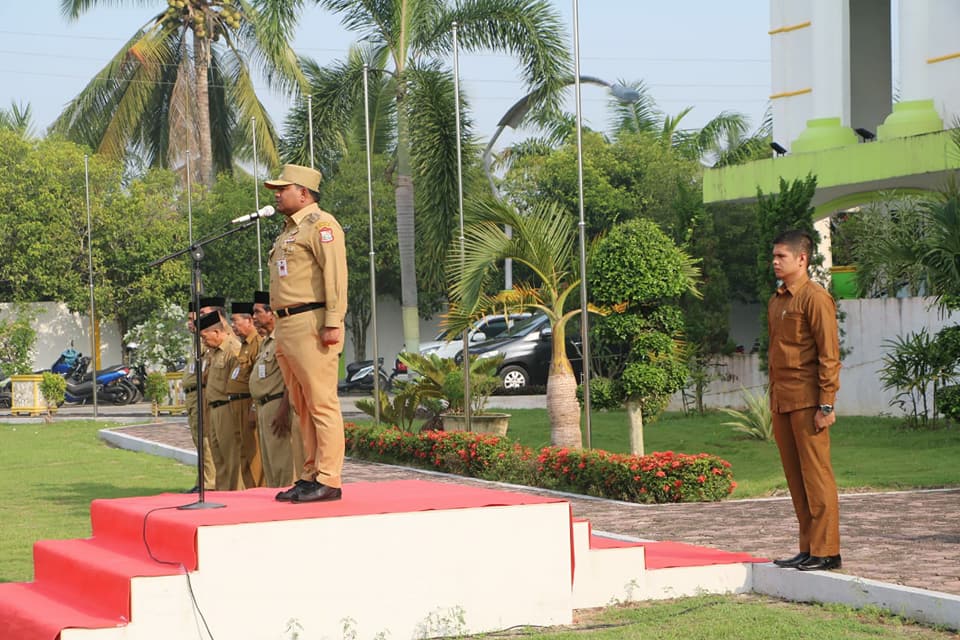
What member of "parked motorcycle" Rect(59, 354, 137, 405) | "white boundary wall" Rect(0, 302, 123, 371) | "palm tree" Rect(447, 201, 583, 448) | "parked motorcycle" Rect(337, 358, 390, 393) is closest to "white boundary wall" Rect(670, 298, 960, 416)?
"palm tree" Rect(447, 201, 583, 448)

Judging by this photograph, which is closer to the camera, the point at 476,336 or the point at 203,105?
the point at 476,336

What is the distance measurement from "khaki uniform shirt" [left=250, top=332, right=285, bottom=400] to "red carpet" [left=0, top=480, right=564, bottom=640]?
8.49 ft

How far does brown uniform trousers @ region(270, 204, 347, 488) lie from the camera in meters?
7.41

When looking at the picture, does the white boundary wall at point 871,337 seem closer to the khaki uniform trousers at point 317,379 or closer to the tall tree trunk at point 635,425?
the tall tree trunk at point 635,425

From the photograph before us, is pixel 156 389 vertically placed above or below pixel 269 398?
below

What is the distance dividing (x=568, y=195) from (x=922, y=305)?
1882 centimetres

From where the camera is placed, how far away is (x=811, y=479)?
7.57 meters

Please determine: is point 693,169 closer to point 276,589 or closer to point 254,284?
point 254,284

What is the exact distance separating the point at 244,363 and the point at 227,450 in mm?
861

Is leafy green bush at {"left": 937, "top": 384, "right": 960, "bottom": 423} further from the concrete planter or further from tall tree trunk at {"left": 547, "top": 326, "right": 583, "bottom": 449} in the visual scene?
the concrete planter

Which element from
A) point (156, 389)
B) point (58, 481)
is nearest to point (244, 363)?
Result: point (58, 481)

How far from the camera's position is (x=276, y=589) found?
6.72 metres

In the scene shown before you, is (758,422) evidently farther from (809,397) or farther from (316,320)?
(316,320)

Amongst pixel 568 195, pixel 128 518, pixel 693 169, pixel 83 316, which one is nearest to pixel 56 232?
pixel 83 316
